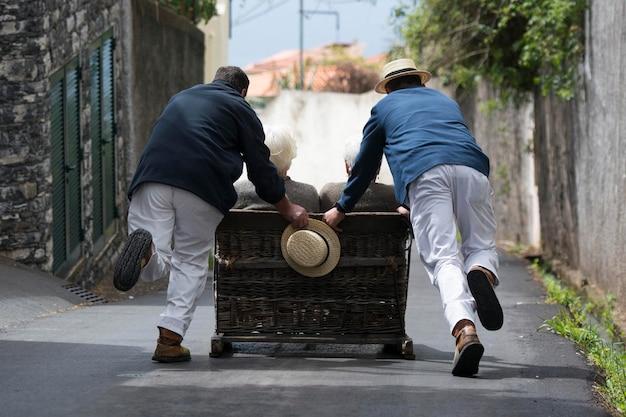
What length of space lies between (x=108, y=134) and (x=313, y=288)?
22.7ft

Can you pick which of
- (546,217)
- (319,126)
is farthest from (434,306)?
(319,126)

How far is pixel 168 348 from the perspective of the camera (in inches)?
263

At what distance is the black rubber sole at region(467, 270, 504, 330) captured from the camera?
6.33 meters

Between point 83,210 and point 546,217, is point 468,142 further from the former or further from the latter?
point 546,217

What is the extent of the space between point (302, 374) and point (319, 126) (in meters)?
21.6

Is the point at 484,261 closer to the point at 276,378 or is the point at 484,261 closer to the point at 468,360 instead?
the point at 468,360

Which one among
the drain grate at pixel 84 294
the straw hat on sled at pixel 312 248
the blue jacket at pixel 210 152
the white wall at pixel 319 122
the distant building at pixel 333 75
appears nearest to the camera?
the blue jacket at pixel 210 152

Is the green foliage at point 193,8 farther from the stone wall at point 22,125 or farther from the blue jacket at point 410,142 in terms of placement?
the blue jacket at point 410,142

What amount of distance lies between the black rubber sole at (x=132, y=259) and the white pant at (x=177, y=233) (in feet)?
0.62

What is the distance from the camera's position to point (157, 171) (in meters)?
6.80

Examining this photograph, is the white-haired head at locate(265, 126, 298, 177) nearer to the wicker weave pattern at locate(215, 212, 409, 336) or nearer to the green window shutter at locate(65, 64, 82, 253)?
the wicker weave pattern at locate(215, 212, 409, 336)

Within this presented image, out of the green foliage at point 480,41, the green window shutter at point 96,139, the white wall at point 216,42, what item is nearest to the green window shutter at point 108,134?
the green window shutter at point 96,139

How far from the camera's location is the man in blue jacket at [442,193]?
6543 millimetres

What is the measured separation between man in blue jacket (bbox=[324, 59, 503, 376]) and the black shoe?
0.01 meters
